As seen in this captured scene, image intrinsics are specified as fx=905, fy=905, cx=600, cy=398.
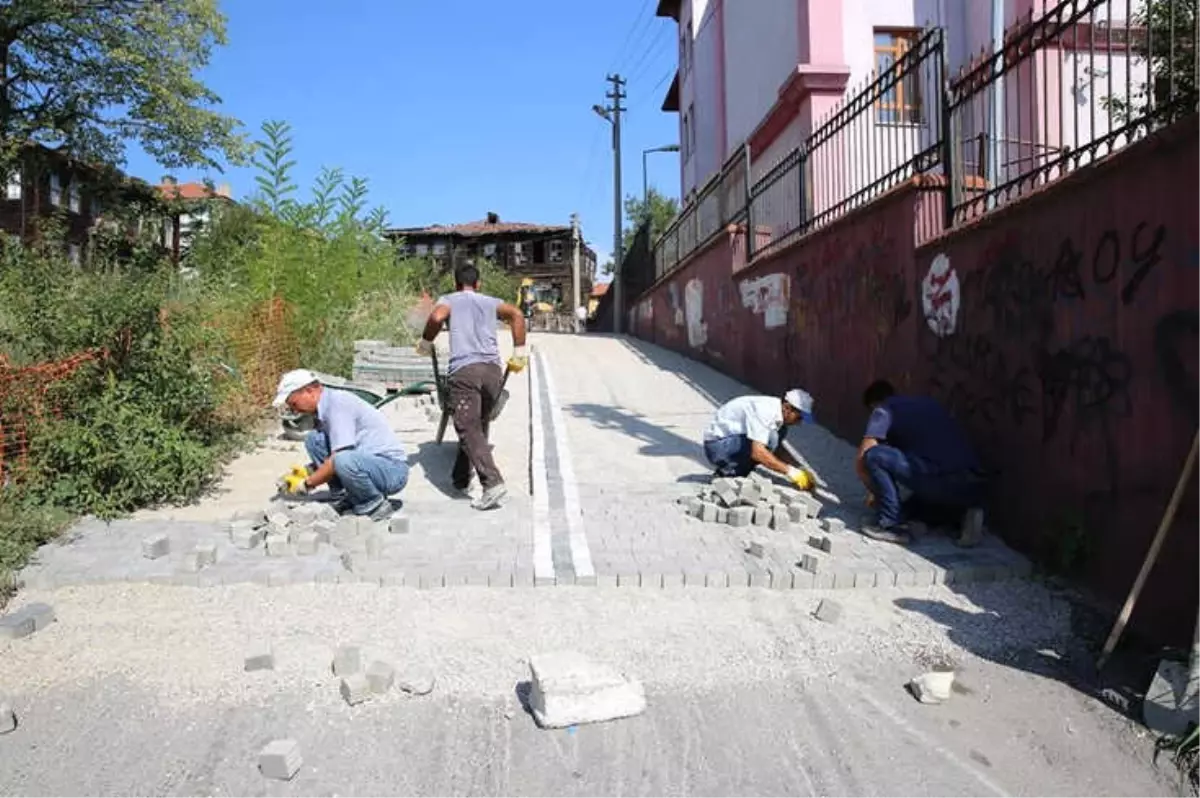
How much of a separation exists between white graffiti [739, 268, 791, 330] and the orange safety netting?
294 inches

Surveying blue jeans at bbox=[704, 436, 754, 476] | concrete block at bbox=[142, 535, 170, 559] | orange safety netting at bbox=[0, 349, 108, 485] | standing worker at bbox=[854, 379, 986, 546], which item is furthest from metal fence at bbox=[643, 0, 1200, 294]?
orange safety netting at bbox=[0, 349, 108, 485]

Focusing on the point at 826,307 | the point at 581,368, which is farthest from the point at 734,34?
the point at 826,307

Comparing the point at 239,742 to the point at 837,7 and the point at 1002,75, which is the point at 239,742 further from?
the point at 837,7

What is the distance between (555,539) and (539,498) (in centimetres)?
106

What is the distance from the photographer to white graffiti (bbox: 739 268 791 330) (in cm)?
1084

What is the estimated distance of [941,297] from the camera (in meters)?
6.71

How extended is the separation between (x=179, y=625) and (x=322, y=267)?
34.2ft

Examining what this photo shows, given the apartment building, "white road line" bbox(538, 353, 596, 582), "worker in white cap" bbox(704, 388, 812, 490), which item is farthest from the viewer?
"worker in white cap" bbox(704, 388, 812, 490)

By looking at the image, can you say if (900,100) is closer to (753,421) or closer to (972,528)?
(753,421)

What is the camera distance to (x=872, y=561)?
5.46 m

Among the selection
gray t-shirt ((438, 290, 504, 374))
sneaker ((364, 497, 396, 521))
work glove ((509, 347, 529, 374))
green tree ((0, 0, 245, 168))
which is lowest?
sneaker ((364, 497, 396, 521))

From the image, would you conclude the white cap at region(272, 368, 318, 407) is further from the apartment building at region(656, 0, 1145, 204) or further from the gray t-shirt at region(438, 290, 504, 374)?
the apartment building at region(656, 0, 1145, 204)

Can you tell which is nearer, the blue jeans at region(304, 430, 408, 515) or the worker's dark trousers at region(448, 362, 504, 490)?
the blue jeans at region(304, 430, 408, 515)

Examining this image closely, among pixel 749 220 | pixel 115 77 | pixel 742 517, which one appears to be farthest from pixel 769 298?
pixel 115 77
